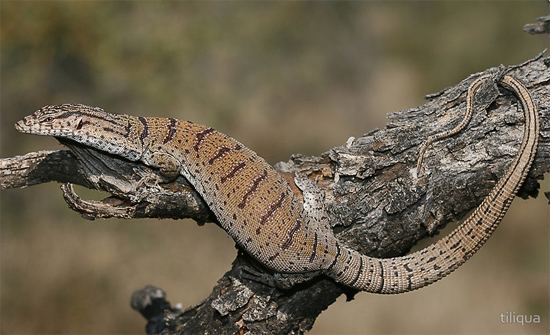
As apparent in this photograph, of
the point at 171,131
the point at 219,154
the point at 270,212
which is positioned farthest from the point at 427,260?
the point at 171,131

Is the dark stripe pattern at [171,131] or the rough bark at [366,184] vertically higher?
the dark stripe pattern at [171,131]

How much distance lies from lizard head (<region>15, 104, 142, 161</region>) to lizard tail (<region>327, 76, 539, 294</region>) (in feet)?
7.37

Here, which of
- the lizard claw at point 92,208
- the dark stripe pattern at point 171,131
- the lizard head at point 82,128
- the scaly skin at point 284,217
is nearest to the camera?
the lizard claw at point 92,208

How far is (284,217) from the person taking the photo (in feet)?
16.6

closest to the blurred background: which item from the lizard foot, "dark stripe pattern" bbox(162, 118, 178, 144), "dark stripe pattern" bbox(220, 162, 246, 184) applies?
"dark stripe pattern" bbox(162, 118, 178, 144)

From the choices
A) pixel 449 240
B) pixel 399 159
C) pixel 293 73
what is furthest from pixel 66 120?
pixel 293 73

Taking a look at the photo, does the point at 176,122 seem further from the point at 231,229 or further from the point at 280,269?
the point at 280,269

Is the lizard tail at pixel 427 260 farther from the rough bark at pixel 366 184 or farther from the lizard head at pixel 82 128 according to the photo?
the lizard head at pixel 82 128

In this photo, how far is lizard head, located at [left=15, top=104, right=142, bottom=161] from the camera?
18.0ft

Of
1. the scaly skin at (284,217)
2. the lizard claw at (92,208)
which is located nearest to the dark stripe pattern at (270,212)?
the scaly skin at (284,217)

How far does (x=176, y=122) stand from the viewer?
5.97m

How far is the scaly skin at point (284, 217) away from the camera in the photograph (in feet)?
16.0

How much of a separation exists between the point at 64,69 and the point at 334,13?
11.6m

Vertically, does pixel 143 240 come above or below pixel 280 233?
above
